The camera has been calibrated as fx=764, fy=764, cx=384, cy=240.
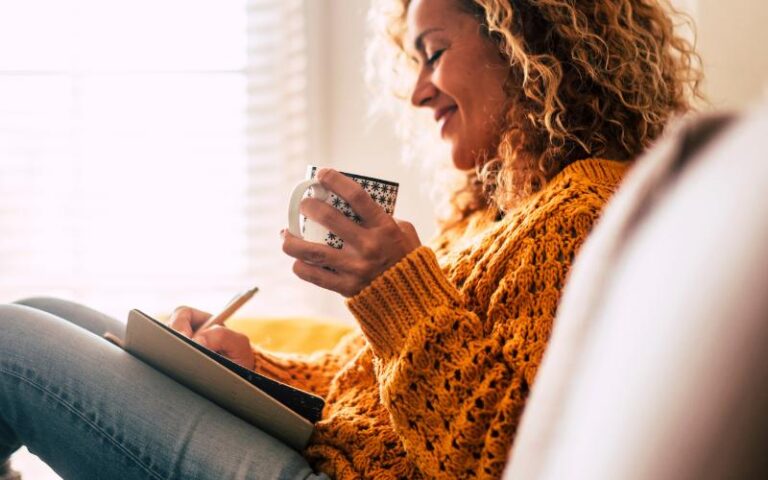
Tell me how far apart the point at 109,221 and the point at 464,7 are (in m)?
1.41

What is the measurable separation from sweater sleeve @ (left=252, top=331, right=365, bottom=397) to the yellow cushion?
0.29 meters

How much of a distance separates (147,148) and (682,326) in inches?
79.3

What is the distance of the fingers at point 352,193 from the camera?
774 millimetres

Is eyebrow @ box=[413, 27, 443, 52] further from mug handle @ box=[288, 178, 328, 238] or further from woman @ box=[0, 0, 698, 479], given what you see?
mug handle @ box=[288, 178, 328, 238]

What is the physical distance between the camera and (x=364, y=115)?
79.1 inches

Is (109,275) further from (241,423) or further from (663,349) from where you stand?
(663,349)

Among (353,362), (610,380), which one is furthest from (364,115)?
(610,380)

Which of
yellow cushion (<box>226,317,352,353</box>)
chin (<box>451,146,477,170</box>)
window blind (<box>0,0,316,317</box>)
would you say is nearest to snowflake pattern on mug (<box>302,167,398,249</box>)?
chin (<box>451,146,477,170</box>)

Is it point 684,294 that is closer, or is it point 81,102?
point 684,294

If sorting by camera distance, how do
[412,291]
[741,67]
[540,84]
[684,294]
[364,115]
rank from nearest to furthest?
[684,294], [412,291], [540,84], [741,67], [364,115]

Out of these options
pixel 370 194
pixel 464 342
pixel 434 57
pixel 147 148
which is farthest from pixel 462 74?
pixel 147 148

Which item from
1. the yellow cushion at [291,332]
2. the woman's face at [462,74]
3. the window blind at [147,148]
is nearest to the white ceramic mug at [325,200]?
the woman's face at [462,74]

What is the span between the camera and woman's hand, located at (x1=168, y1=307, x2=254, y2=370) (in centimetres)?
104

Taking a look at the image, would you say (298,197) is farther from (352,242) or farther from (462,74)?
(462,74)
